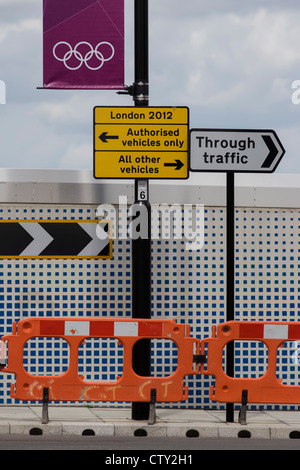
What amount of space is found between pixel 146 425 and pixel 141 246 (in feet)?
7.09

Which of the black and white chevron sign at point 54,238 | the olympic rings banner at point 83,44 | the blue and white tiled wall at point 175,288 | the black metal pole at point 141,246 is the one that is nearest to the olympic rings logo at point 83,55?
the olympic rings banner at point 83,44

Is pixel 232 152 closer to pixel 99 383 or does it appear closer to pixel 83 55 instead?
pixel 83 55

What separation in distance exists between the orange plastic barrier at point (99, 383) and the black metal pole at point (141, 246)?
10.1 inches

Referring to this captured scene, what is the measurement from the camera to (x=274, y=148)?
1141 centimetres

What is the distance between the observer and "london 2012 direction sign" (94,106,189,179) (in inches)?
454

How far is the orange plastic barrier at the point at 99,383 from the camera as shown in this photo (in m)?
11.0

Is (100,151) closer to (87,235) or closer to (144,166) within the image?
(144,166)

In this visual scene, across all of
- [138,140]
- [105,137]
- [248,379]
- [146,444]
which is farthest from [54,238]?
[146,444]

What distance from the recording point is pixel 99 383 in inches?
433

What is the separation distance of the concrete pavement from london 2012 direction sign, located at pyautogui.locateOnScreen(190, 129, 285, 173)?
3.03 m

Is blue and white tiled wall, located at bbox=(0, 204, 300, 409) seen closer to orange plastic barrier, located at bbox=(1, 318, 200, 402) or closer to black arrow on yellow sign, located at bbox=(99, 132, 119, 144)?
black arrow on yellow sign, located at bbox=(99, 132, 119, 144)

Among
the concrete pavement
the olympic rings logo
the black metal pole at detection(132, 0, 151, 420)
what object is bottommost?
the concrete pavement

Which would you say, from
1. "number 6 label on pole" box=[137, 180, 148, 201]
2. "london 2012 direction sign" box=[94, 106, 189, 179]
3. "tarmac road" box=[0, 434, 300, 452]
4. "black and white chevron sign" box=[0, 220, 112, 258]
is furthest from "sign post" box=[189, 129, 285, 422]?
"tarmac road" box=[0, 434, 300, 452]
